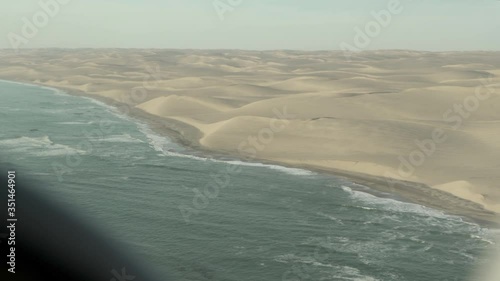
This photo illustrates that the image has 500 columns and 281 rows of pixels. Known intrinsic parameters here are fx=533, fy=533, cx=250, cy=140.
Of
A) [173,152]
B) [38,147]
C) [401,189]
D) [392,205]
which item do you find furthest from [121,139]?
[392,205]

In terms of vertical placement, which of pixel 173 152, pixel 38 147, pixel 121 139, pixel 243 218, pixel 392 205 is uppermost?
pixel 121 139

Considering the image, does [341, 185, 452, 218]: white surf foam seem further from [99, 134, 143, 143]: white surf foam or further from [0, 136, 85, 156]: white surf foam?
[99, 134, 143, 143]: white surf foam

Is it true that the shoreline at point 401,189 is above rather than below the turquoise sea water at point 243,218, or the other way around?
above

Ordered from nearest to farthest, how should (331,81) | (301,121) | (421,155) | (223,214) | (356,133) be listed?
1. (223,214)
2. (421,155)
3. (356,133)
4. (301,121)
5. (331,81)

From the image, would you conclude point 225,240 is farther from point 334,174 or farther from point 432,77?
point 432,77

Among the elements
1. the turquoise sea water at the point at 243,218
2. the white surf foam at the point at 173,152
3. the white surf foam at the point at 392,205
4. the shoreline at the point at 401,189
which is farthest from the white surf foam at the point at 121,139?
the white surf foam at the point at 392,205

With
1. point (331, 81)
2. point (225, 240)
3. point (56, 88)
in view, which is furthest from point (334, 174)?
point (56, 88)

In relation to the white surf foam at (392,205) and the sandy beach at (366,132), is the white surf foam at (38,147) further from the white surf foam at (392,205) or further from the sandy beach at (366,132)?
the white surf foam at (392,205)

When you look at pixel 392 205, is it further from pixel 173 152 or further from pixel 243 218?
pixel 173 152

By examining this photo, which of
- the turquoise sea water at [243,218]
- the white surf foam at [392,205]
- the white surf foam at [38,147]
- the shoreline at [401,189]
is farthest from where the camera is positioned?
the white surf foam at [38,147]
